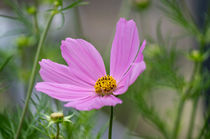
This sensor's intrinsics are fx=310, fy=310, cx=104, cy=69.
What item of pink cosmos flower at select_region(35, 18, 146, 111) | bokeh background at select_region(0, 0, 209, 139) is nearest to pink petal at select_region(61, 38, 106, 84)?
pink cosmos flower at select_region(35, 18, 146, 111)

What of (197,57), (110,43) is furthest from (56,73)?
(110,43)

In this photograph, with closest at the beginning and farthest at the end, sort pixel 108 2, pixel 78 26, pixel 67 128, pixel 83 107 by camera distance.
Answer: pixel 83 107
pixel 67 128
pixel 78 26
pixel 108 2

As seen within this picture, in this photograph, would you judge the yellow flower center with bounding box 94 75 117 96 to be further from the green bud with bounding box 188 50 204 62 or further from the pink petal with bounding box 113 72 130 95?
the green bud with bounding box 188 50 204 62

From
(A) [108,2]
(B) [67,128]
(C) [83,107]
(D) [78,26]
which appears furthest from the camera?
(A) [108,2]

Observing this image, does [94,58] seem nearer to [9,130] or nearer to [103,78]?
[103,78]

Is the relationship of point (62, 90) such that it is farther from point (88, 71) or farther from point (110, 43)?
point (110, 43)

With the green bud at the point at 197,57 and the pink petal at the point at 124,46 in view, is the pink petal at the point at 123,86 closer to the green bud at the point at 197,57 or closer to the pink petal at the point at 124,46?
the pink petal at the point at 124,46

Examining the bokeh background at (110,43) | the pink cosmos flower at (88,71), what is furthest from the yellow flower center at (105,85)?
the bokeh background at (110,43)

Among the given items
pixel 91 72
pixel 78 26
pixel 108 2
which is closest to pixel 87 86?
pixel 91 72
